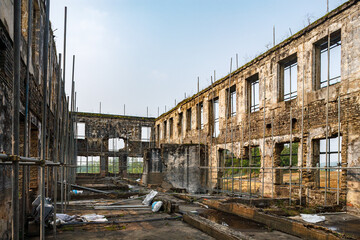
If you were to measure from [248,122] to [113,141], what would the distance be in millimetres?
18071

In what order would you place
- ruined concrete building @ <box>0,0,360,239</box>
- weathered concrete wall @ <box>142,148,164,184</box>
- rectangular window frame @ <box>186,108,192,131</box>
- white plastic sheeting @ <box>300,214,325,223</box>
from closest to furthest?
1. ruined concrete building @ <box>0,0,360,239</box>
2. white plastic sheeting @ <box>300,214,325,223</box>
3. weathered concrete wall @ <box>142,148,164,184</box>
4. rectangular window frame @ <box>186,108,192,131</box>

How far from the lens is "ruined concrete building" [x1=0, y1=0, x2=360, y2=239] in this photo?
4.91 meters

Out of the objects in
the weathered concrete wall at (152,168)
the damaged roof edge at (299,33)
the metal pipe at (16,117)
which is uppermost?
the damaged roof edge at (299,33)

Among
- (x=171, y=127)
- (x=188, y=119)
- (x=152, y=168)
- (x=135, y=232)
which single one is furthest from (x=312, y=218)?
(x=171, y=127)

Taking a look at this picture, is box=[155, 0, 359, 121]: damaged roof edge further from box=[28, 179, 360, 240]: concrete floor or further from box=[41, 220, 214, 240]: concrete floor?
box=[41, 220, 214, 240]: concrete floor

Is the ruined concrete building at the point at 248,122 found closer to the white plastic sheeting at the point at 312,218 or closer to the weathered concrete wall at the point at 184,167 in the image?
the weathered concrete wall at the point at 184,167

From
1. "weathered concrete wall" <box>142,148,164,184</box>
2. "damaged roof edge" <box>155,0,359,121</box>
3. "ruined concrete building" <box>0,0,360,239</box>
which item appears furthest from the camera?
"weathered concrete wall" <box>142,148,164,184</box>

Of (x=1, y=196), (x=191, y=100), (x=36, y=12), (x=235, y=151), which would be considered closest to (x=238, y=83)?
(x=235, y=151)

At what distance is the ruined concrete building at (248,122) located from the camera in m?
4.91

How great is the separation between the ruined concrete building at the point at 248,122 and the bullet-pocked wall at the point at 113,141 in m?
10.8

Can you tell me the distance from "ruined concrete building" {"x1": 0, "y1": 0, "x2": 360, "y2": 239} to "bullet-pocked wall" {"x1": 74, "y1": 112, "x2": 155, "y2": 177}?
35.6 feet

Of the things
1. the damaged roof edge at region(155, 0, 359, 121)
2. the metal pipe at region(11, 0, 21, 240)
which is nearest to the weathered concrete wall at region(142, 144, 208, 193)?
the damaged roof edge at region(155, 0, 359, 121)

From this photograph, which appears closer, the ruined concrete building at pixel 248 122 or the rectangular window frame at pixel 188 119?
the ruined concrete building at pixel 248 122

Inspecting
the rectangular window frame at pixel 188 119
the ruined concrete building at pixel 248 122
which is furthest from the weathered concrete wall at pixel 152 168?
the rectangular window frame at pixel 188 119
